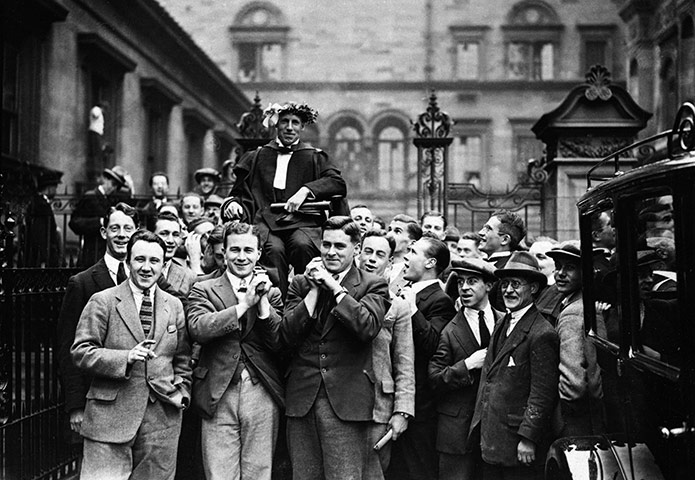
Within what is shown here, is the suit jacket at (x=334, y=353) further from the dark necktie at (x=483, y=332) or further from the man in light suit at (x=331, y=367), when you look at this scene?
the dark necktie at (x=483, y=332)

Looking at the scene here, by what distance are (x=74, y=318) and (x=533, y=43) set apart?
3539 cm

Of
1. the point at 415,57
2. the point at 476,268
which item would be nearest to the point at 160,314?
the point at 476,268

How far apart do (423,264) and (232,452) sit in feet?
6.84

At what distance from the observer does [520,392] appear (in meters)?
5.37

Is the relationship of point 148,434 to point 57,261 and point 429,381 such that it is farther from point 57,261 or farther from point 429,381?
point 57,261

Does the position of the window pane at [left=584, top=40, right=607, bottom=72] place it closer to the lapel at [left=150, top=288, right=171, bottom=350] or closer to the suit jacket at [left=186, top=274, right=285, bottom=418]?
the suit jacket at [left=186, top=274, right=285, bottom=418]

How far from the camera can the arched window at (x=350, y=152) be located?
33156 millimetres

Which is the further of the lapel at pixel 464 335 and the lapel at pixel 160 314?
the lapel at pixel 464 335

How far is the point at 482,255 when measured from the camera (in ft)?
25.4

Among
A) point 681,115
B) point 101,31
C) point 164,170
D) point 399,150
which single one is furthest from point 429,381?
point 399,150

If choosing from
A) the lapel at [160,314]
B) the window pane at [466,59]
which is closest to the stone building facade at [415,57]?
the window pane at [466,59]

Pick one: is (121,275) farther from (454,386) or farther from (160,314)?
(454,386)

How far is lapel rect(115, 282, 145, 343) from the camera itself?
213 inches

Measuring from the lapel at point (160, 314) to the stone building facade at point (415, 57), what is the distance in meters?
31.5
